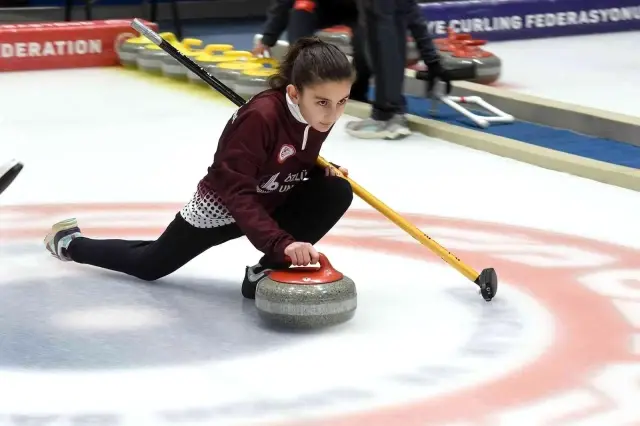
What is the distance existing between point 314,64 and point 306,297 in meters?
0.47

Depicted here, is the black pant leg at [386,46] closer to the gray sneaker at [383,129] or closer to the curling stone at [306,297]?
the gray sneaker at [383,129]

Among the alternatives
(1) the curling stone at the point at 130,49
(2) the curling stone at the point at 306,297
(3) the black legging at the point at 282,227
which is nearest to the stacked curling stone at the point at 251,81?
(1) the curling stone at the point at 130,49

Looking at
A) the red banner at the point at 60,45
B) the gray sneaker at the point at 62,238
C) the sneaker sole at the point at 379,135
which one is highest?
the gray sneaker at the point at 62,238

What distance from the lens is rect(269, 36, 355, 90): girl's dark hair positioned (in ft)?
7.68

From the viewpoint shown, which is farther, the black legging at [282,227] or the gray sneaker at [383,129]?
the gray sneaker at [383,129]

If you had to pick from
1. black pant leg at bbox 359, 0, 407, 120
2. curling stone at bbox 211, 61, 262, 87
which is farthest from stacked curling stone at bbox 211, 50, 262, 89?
black pant leg at bbox 359, 0, 407, 120

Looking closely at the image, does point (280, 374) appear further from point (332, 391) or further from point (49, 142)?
point (49, 142)

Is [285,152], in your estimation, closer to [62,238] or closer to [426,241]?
[426,241]

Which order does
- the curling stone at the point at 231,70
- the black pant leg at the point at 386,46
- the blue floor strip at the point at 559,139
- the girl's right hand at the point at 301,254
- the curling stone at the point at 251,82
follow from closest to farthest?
the girl's right hand at the point at 301,254, the blue floor strip at the point at 559,139, the black pant leg at the point at 386,46, the curling stone at the point at 251,82, the curling stone at the point at 231,70

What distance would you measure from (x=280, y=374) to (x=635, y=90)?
407 centimetres

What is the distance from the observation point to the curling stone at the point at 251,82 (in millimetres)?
5414

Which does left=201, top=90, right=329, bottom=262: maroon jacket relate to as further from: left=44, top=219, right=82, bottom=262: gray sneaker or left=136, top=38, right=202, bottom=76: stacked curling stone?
left=136, top=38, right=202, bottom=76: stacked curling stone

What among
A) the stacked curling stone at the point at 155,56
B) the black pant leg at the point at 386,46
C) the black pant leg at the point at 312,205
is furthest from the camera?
the stacked curling stone at the point at 155,56

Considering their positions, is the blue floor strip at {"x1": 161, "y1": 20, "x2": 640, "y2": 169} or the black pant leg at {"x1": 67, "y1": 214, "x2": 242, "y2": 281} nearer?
the black pant leg at {"x1": 67, "y1": 214, "x2": 242, "y2": 281}
